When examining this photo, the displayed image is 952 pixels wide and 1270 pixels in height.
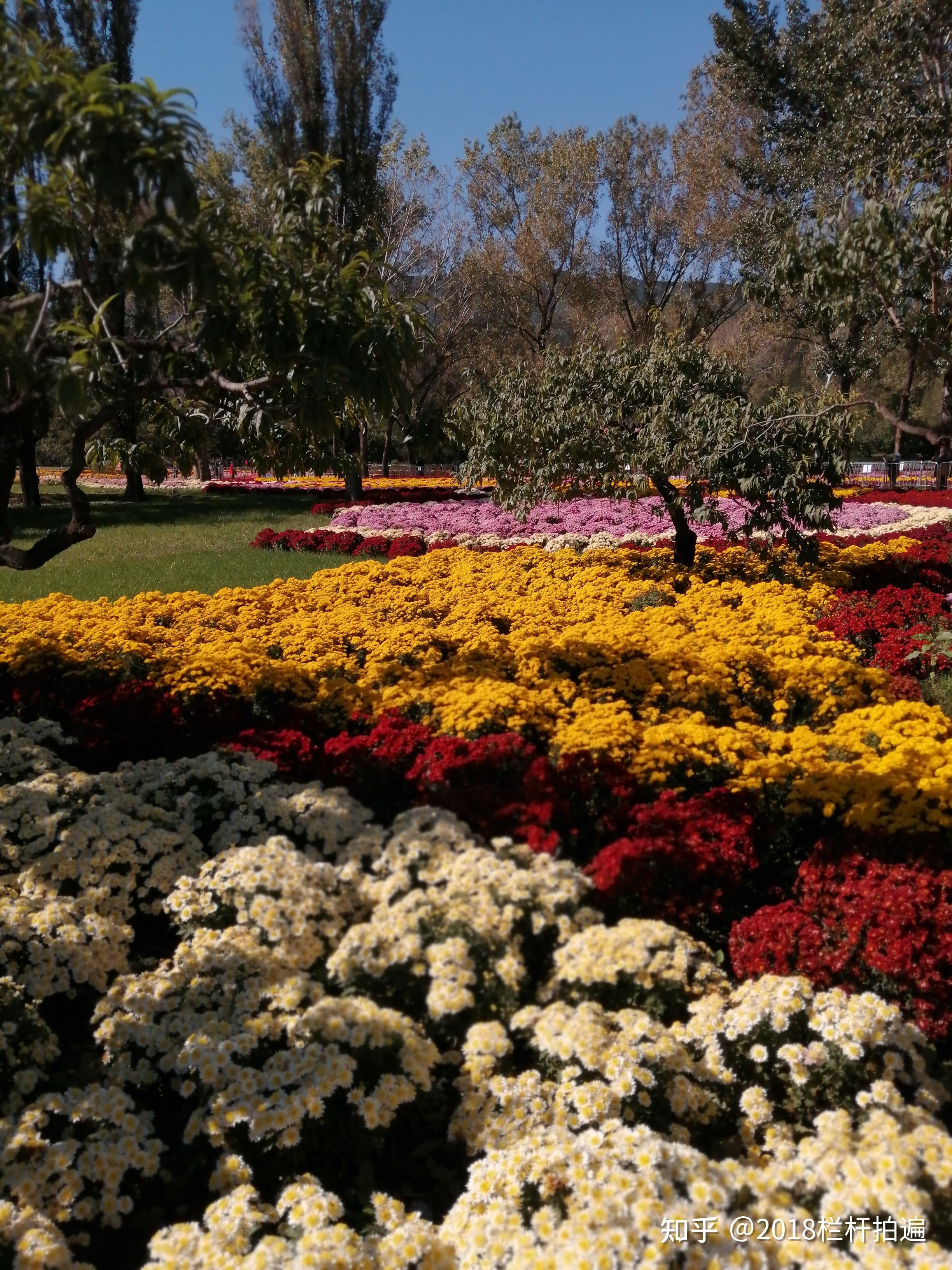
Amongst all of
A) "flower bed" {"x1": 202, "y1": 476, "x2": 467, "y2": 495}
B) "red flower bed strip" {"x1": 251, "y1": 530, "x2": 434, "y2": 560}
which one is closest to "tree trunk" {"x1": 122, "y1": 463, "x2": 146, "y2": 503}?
"flower bed" {"x1": 202, "y1": 476, "x2": 467, "y2": 495}

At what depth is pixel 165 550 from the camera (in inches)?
661

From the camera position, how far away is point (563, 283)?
3055 centimetres

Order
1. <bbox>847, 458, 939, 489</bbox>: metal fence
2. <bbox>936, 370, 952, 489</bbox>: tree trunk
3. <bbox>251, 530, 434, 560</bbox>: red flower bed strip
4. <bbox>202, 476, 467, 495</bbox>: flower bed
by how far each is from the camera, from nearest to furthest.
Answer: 1. <bbox>251, 530, 434, 560</bbox>: red flower bed strip
2. <bbox>936, 370, 952, 489</bbox>: tree trunk
3. <bbox>202, 476, 467, 495</bbox>: flower bed
4. <bbox>847, 458, 939, 489</bbox>: metal fence

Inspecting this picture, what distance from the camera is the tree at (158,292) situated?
3.14 meters

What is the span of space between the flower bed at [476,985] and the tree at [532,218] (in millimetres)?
26792

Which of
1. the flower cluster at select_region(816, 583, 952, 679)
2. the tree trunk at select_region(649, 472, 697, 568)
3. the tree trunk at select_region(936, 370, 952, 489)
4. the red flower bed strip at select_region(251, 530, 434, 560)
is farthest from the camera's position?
the tree trunk at select_region(936, 370, 952, 489)

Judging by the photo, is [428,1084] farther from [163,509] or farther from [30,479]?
[30,479]

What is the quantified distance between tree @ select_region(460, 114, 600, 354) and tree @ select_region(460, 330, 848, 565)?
19.9 metres

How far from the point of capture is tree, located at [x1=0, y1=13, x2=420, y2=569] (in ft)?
10.3

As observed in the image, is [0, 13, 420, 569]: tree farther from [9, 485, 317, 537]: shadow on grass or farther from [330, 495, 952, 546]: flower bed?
[9, 485, 317, 537]: shadow on grass

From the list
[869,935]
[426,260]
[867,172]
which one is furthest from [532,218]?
[869,935]

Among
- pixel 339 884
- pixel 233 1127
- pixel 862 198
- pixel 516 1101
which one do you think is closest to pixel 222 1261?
pixel 233 1127

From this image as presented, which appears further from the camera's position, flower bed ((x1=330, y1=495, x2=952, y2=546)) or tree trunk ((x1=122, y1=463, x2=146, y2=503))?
tree trunk ((x1=122, y1=463, x2=146, y2=503))

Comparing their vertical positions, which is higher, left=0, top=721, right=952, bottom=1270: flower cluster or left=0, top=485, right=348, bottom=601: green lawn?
left=0, top=485, right=348, bottom=601: green lawn
